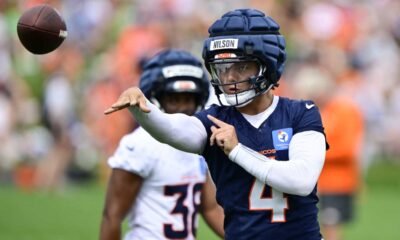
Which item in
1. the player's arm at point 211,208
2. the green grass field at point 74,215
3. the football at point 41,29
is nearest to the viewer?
the football at point 41,29

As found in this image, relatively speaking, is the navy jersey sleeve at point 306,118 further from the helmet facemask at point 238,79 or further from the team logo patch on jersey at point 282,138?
the helmet facemask at point 238,79

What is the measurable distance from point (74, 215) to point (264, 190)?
769 centimetres

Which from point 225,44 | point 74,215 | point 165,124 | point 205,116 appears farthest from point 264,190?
point 74,215

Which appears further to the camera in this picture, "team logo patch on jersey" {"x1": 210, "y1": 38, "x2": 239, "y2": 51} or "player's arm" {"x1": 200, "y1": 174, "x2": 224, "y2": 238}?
"player's arm" {"x1": 200, "y1": 174, "x2": 224, "y2": 238}

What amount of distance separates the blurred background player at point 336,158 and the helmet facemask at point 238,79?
17.1 feet

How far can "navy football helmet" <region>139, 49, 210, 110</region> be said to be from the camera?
5746 mm

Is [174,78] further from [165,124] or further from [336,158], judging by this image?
[336,158]

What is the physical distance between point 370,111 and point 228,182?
1281 centimetres

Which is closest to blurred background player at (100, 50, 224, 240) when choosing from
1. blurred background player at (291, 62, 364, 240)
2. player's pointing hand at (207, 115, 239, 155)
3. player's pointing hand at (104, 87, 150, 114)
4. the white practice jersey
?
the white practice jersey

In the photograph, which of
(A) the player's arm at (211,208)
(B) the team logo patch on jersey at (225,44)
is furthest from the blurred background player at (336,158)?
(B) the team logo patch on jersey at (225,44)

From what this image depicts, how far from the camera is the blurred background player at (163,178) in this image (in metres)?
5.55

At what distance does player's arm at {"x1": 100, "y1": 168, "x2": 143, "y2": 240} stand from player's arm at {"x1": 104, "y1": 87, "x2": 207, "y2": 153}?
93 centimetres

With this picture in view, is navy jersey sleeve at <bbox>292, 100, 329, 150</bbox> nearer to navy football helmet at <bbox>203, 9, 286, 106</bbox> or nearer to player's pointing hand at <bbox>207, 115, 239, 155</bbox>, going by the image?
navy football helmet at <bbox>203, 9, 286, 106</bbox>

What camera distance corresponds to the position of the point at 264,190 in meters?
4.66
